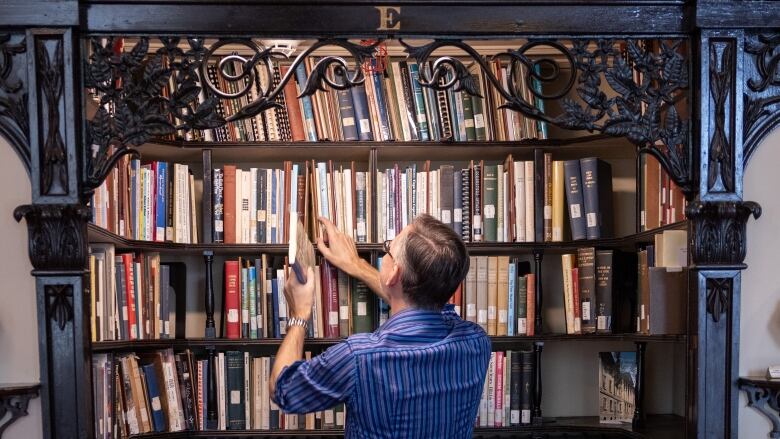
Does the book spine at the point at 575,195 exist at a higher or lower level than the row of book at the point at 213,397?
higher

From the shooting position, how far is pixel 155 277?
3564mm

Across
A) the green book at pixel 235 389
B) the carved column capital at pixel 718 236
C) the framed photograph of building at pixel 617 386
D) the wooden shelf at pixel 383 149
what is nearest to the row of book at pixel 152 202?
the wooden shelf at pixel 383 149

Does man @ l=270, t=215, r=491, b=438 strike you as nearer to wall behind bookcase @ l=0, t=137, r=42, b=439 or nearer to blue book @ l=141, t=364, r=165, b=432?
wall behind bookcase @ l=0, t=137, r=42, b=439

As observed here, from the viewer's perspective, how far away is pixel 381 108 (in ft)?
12.0

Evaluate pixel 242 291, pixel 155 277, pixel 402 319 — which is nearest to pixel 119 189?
pixel 155 277

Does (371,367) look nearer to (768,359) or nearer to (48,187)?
(48,187)

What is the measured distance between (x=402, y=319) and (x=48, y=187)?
113cm

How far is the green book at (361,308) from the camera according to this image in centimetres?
367

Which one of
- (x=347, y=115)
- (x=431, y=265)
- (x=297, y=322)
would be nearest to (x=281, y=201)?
(x=347, y=115)

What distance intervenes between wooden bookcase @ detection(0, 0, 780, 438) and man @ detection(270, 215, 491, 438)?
0.64m

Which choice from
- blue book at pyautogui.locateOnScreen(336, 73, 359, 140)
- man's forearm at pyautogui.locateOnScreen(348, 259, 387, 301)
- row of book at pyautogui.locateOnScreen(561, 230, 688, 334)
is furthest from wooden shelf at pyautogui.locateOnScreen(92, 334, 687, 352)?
blue book at pyautogui.locateOnScreen(336, 73, 359, 140)

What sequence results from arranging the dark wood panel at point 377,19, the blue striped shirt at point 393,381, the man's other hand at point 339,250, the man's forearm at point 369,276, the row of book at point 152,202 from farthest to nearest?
the man's other hand at point 339,250 < the man's forearm at point 369,276 < the row of book at point 152,202 < the dark wood panel at point 377,19 < the blue striped shirt at point 393,381

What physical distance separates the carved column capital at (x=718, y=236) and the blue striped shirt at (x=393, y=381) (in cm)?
84

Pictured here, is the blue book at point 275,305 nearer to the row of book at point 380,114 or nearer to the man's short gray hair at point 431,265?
the row of book at point 380,114
